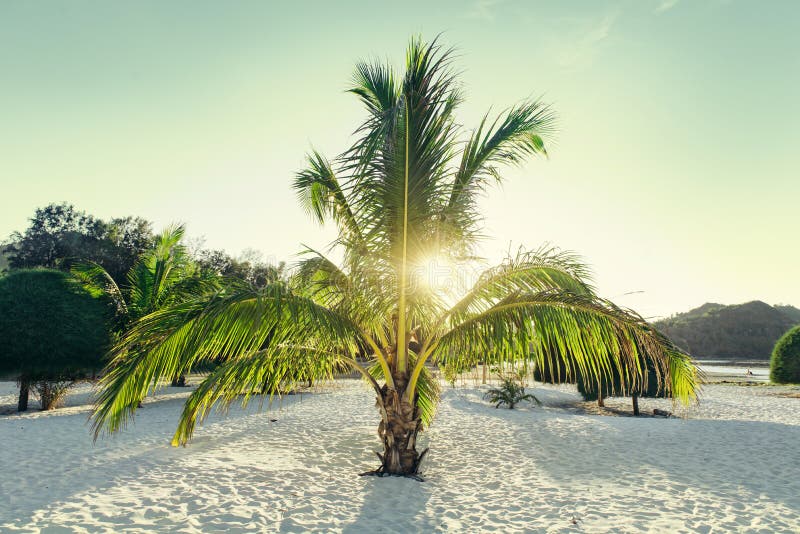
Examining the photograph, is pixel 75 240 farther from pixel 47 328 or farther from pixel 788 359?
pixel 788 359

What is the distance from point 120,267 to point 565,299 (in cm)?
3068

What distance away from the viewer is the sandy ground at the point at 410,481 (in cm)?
545

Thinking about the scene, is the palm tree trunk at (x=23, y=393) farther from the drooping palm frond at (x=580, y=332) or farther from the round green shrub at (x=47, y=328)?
the drooping palm frond at (x=580, y=332)

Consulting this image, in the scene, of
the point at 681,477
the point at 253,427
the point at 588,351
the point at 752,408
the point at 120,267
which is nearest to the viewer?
the point at 588,351

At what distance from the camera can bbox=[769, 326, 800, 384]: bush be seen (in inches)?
877

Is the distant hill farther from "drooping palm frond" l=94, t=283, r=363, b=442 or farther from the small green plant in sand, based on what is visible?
"drooping palm frond" l=94, t=283, r=363, b=442

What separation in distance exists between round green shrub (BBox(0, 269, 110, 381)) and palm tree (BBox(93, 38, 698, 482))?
9.12m

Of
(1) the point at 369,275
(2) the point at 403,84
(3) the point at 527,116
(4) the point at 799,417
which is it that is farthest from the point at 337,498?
(4) the point at 799,417

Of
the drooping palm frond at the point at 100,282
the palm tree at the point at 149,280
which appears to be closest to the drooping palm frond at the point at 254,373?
the palm tree at the point at 149,280

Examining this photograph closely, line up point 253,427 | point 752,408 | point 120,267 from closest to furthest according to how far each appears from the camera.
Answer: point 253,427 < point 752,408 < point 120,267

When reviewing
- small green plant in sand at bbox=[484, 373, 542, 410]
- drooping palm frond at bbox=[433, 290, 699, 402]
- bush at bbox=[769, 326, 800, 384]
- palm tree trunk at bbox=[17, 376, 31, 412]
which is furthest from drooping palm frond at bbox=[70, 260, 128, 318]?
bush at bbox=[769, 326, 800, 384]

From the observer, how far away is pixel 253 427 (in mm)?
11031

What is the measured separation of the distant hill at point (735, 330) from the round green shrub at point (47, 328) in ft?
243

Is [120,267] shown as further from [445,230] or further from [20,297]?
[445,230]
